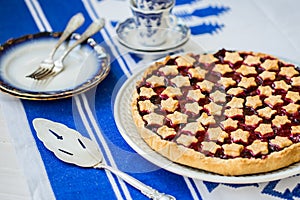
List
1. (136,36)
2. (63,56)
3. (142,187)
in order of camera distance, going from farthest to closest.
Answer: (136,36), (63,56), (142,187)

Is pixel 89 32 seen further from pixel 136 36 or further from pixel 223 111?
pixel 223 111

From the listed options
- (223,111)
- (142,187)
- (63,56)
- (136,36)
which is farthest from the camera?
(136,36)

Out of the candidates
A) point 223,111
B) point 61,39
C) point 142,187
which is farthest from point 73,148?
point 61,39

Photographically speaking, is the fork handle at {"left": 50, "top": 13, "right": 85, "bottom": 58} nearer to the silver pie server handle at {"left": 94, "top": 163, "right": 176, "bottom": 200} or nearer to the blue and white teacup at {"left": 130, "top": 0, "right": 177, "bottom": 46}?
the blue and white teacup at {"left": 130, "top": 0, "right": 177, "bottom": 46}

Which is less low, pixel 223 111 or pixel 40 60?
pixel 40 60

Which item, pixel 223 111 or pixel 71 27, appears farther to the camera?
pixel 71 27

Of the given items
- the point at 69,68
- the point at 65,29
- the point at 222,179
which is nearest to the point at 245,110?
the point at 222,179

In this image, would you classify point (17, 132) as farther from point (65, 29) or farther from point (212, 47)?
point (212, 47)
